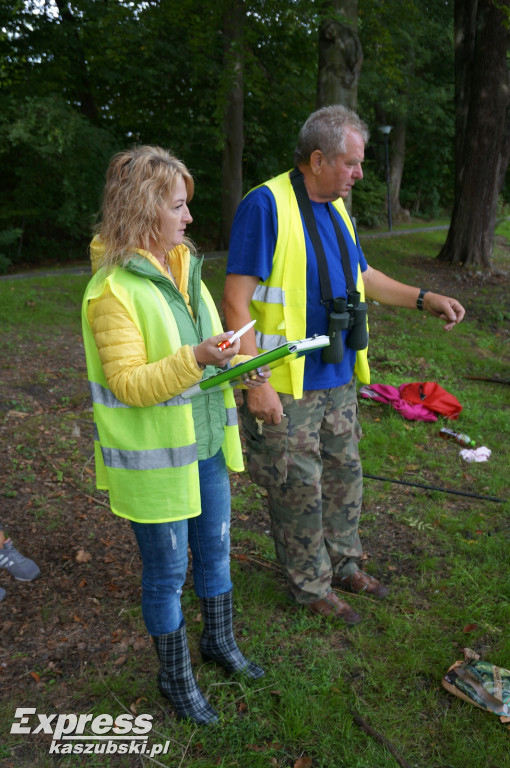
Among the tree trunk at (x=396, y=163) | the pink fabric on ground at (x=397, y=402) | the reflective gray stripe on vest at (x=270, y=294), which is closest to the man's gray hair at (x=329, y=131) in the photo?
the reflective gray stripe on vest at (x=270, y=294)

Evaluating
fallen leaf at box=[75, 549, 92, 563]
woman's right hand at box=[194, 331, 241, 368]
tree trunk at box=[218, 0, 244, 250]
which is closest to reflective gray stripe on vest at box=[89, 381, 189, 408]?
woman's right hand at box=[194, 331, 241, 368]

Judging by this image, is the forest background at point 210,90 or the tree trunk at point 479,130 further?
the forest background at point 210,90

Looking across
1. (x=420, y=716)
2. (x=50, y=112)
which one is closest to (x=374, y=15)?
(x=50, y=112)

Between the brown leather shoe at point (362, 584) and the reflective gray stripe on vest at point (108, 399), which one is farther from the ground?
the reflective gray stripe on vest at point (108, 399)

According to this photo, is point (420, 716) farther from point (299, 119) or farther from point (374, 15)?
point (299, 119)

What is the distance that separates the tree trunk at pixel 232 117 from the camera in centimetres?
1230

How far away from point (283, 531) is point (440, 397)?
131 inches

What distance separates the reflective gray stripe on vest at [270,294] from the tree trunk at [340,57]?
264 inches

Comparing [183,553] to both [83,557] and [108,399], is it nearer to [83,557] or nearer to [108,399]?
[108,399]

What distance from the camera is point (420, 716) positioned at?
2639mm

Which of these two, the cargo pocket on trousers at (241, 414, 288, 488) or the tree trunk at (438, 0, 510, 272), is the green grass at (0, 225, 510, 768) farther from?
the tree trunk at (438, 0, 510, 272)

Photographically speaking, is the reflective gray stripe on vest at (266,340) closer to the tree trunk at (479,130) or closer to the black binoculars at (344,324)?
the black binoculars at (344,324)

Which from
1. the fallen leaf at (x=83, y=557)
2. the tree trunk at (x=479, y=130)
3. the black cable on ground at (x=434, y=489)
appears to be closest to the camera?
the fallen leaf at (x=83, y=557)

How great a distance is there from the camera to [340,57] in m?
8.62
